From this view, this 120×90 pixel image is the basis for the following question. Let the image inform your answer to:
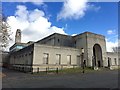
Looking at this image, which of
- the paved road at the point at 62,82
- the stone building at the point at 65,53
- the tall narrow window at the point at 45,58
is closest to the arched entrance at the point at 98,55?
the stone building at the point at 65,53

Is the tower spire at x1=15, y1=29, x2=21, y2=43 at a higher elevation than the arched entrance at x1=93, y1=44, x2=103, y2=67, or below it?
higher

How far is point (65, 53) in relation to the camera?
107 ft

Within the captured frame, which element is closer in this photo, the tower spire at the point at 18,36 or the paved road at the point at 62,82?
the paved road at the point at 62,82

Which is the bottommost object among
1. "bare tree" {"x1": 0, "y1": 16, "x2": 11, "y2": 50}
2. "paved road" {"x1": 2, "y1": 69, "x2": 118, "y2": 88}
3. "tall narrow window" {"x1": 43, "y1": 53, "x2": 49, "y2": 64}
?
"paved road" {"x1": 2, "y1": 69, "x2": 118, "y2": 88}

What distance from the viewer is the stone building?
2867 cm

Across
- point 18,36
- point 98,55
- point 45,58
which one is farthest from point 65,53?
point 18,36

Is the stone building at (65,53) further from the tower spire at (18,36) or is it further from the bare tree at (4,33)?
the tower spire at (18,36)

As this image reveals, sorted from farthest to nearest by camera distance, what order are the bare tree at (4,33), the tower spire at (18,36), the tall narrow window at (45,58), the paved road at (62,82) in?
1. the tower spire at (18,36)
2. the tall narrow window at (45,58)
3. the bare tree at (4,33)
4. the paved road at (62,82)

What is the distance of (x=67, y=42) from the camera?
43188 mm

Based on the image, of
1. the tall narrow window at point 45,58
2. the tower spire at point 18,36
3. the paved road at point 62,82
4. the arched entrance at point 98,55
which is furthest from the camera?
the tower spire at point 18,36

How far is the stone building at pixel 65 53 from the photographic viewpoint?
28670 mm

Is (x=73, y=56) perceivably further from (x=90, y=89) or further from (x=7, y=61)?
(x=7, y=61)

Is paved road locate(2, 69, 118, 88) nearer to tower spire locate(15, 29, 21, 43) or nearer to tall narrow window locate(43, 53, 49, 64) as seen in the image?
tall narrow window locate(43, 53, 49, 64)

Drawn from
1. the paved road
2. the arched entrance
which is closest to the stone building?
the arched entrance
